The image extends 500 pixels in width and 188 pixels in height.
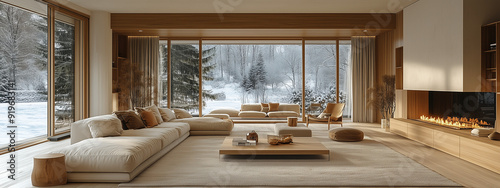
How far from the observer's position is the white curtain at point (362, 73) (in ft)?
33.7

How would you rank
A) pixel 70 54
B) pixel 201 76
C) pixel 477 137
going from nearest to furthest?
pixel 477 137
pixel 70 54
pixel 201 76

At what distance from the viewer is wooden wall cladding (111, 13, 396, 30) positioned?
8.39m

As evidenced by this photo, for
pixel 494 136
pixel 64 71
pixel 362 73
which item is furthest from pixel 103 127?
pixel 362 73

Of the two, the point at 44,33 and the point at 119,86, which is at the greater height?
the point at 44,33

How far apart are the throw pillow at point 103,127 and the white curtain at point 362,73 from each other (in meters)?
7.07

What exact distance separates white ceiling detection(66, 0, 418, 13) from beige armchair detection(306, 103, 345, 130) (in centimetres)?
225

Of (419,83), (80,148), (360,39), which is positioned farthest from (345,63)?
(80,148)

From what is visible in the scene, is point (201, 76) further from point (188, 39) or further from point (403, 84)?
point (403, 84)

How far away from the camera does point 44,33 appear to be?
660cm

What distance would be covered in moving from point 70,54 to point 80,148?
4275 mm

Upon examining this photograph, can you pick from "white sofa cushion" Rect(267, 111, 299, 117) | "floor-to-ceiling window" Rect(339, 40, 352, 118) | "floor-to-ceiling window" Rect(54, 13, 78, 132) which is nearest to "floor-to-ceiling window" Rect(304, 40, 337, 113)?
"floor-to-ceiling window" Rect(339, 40, 352, 118)

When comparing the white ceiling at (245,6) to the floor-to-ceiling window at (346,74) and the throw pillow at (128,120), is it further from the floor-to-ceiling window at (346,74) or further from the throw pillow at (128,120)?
the throw pillow at (128,120)

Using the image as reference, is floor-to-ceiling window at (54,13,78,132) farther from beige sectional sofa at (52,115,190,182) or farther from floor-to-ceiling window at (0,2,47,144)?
beige sectional sofa at (52,115,190,182)

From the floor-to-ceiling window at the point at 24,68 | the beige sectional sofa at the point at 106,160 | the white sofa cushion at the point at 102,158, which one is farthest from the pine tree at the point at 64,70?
the white sofa cushion at the point at 102,158
